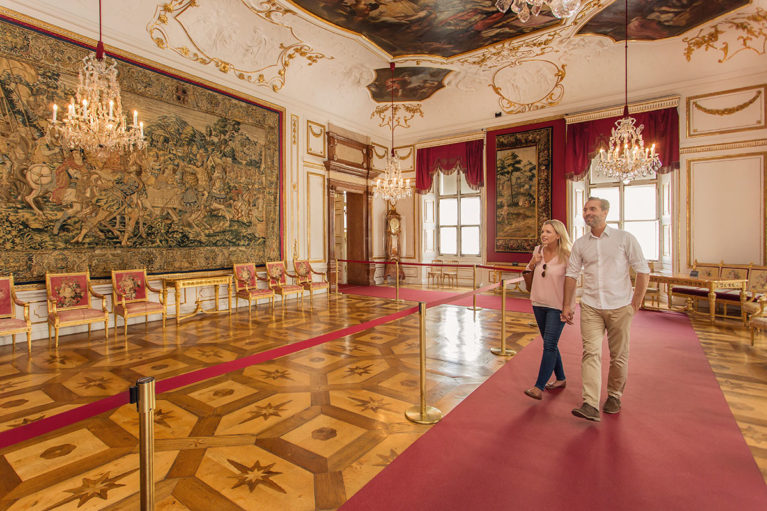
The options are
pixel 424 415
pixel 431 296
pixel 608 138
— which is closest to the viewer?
pixel 424 415

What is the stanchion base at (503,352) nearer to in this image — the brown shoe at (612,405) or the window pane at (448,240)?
the brown shoe at (612,405)

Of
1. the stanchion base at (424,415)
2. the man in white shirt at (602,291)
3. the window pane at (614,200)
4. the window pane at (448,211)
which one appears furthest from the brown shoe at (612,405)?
the window pane at (448,211)

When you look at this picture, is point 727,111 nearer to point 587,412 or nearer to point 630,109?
point 630,109

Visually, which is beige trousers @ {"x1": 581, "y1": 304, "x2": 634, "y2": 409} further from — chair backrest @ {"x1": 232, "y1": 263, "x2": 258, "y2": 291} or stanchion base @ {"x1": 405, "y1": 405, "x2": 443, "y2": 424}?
chair backrest @ {"x1": 232, "y1": 263, "x2": 258, "y2": 291}

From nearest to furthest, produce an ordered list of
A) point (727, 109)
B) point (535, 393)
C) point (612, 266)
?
point (612, 266), point (535, 393), point (727, 109)

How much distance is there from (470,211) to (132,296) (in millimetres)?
8446

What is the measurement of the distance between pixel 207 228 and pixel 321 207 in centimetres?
303

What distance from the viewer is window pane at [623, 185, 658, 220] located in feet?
27.6

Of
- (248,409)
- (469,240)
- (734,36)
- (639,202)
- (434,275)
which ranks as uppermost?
(734,36)

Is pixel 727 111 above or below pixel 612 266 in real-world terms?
above

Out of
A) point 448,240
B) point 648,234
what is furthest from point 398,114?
point 648,234

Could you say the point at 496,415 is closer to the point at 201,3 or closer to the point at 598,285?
the point at 598,285

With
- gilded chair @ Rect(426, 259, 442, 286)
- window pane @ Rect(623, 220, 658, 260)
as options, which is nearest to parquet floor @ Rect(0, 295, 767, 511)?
window pane @ Rect(623, 220, 658, 260)

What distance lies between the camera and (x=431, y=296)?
9.01m
